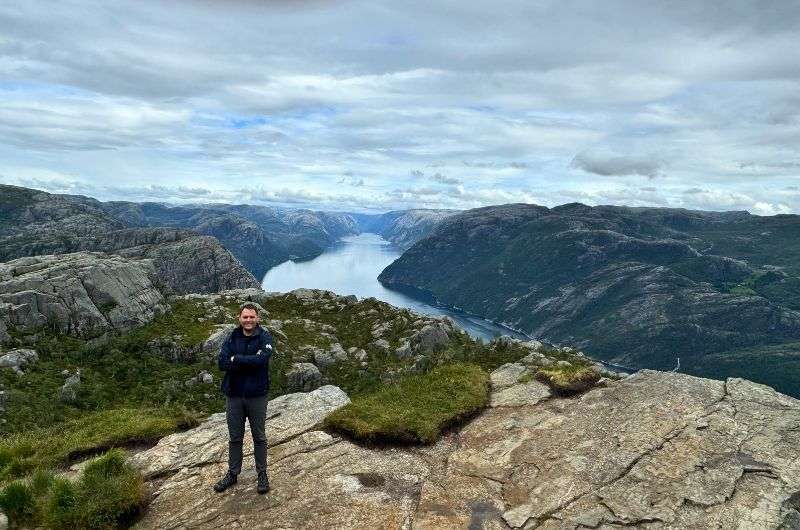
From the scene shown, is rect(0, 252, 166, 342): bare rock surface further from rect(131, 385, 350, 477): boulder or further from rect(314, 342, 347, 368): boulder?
rect(131, 385, 350, 477): boulder

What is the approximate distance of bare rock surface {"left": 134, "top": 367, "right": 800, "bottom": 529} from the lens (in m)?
11.4

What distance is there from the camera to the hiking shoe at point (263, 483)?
1234cm

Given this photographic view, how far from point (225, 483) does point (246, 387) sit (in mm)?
2590

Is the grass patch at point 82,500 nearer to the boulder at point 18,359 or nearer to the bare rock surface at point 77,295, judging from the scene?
the boulder at point 18,359

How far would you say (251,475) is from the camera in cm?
1345

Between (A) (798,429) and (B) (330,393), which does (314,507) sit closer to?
(B) (330,393)

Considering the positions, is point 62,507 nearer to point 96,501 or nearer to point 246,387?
point 96,501

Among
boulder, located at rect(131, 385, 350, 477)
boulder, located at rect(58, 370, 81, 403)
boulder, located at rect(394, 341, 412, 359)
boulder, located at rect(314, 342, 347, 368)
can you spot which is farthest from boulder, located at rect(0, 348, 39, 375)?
boulder, located at rect(394, 341, 412, 359)

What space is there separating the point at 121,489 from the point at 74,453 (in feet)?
19.4

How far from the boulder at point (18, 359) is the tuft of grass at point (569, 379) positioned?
135ft

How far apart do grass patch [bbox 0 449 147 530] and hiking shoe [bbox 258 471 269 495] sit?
113 inches

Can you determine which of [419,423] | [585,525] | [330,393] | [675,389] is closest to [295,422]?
[330,393]

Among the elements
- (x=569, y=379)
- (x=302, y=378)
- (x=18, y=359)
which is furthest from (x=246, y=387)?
(x=18, y=359)

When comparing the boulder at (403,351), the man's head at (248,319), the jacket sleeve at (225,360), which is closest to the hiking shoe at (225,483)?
the jacket sleeve at (225,360)
